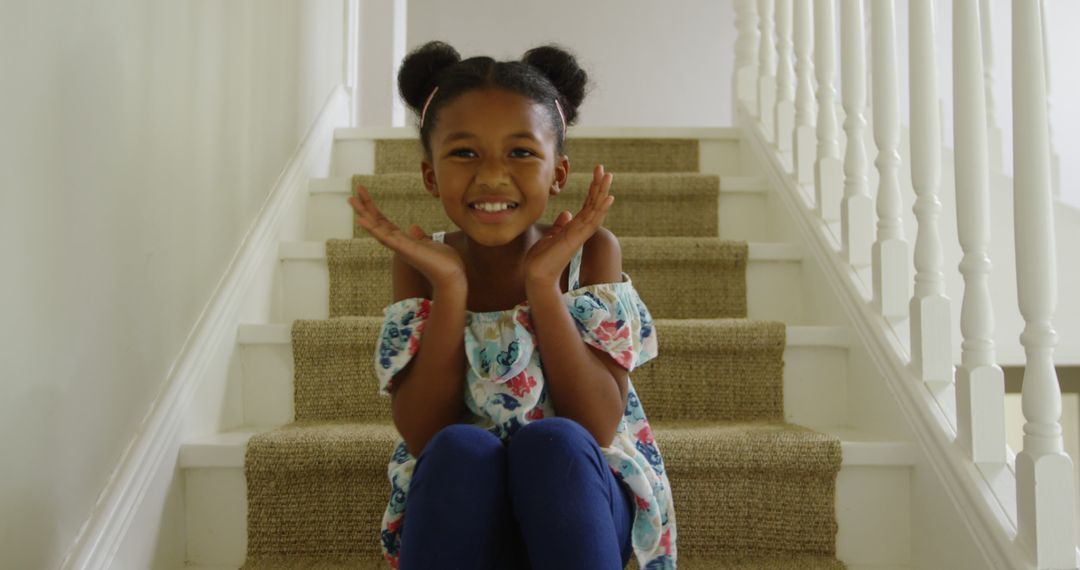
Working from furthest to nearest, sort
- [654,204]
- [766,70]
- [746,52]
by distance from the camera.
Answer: [746,52] → [766,70] → [654,204]

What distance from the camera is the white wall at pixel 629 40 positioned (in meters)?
3.87

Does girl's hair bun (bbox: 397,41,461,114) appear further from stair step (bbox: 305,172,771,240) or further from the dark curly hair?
stair step (bbox: 305,172,771,240)

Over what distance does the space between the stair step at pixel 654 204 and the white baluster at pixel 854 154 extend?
41 cm

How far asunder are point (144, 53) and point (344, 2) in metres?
1.45

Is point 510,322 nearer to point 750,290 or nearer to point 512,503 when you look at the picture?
point 512,503

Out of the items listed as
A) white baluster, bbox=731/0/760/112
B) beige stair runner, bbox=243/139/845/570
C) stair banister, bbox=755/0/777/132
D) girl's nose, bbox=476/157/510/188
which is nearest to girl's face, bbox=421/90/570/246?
girl's nose, bbox=476/157/510/188

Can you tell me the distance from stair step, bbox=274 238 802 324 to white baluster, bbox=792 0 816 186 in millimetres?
211

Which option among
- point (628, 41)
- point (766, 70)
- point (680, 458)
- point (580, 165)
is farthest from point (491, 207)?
point (628, 41)

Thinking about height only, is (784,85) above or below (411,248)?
above

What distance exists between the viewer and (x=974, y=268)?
3.75 feet

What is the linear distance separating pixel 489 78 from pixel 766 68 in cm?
136

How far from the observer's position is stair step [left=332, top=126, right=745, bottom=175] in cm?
221

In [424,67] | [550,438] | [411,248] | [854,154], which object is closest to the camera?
[550,438]

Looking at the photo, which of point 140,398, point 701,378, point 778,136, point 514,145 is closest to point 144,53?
point 140,398
